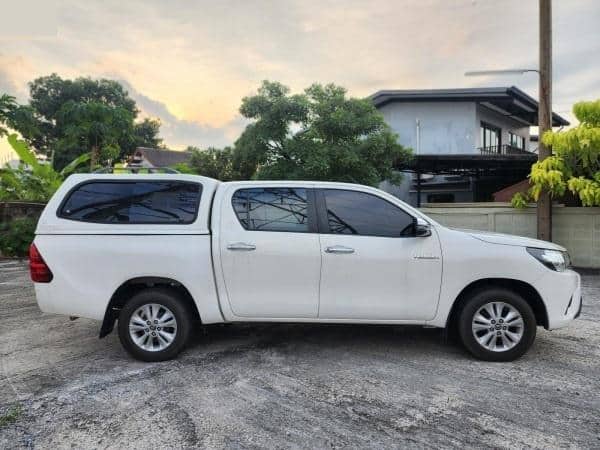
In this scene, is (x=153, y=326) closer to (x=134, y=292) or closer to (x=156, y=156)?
(x=134, y=292)

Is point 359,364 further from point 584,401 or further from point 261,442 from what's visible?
point 584,401

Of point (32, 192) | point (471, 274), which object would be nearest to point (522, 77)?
point (471, 274)

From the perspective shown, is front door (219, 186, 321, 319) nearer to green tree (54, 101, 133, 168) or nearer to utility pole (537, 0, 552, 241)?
utility pole (537, 0, 552, 241)

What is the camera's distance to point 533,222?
10297 millimetres

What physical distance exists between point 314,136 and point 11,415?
9788mm

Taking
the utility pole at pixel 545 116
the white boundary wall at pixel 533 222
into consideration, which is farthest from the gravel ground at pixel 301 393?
the white boundary wall at pixel 533 222

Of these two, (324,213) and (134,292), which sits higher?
(324,213)

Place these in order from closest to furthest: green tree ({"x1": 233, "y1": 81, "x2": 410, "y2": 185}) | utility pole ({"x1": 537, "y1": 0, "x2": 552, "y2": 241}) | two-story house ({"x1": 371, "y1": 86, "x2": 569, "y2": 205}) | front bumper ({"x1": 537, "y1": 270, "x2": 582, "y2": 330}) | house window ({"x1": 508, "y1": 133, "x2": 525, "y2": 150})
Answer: front bumper ({"x1": 537, "y1": 270, "x2": 582, "y2": 330})
utility pole ({"x1": 537, "y1": 0, "x2": 552, "y2": 241})
green tree ({"x1": 233, "y1": 81, "x2": 410, "y2": 185})
two-story house ({"x1": 371, "y1": 86, "x2": 569, "y2": 205})
house window ({"x1": 508, "y1": 133, "x2": 525, "y2": 150})

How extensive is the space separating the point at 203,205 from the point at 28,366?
7.98 feet

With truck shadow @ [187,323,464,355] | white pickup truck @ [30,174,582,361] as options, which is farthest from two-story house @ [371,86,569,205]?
white pickup truck @ [30,174,582,361]

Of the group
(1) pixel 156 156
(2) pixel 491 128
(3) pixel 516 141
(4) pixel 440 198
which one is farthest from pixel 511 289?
(1) pixel 156 156

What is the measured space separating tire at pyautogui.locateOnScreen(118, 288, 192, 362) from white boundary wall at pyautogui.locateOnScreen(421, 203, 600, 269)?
784 centimetres

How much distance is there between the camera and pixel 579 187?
8875 millimetres

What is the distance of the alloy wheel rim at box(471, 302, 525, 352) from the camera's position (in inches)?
159
